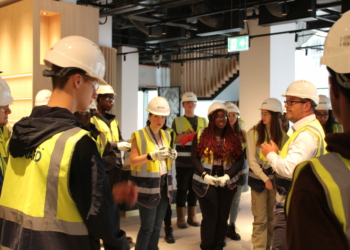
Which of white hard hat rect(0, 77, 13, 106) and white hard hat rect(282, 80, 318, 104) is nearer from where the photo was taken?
white hard hat rect(0, 77, 13, 106)

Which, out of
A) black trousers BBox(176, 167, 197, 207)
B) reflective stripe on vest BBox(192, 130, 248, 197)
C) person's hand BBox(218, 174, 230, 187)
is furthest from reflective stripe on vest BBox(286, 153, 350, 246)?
black trousers BBox(176, 167, 197, 207)

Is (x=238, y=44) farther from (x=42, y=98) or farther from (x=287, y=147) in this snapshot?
(x=287, y=147)

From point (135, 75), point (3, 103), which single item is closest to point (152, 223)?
point (3, 103)

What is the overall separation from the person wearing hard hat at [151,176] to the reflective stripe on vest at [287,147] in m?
1.15

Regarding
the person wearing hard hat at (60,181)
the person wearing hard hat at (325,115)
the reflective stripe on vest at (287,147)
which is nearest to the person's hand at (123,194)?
the person wearing hard hat at (60,181)

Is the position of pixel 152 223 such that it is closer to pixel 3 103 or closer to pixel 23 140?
pixel 3 103

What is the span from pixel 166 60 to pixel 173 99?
165 cm

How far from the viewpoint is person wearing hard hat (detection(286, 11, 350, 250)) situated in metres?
0.93

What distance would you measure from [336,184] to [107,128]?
12.9 feet

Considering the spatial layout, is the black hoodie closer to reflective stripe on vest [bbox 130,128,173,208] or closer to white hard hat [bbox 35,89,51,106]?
reflective stripe on vest [bbox 130,128,173,208]

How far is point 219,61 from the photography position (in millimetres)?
15883

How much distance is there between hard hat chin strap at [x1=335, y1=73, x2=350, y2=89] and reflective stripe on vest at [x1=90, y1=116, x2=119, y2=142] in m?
3.73

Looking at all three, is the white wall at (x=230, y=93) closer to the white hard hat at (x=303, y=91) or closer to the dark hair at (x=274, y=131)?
the dark hair at (x=274, y=131)

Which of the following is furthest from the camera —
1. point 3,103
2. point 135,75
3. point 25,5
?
point 135,75
